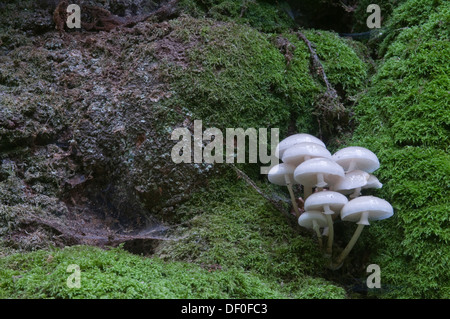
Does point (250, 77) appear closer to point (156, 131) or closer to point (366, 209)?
point (156, 131)

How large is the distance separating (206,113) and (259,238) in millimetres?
1035

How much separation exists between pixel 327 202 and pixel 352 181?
274 millimetres

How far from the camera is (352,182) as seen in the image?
2.39 metres

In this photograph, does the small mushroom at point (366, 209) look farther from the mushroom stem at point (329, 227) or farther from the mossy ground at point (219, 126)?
the mossy ground at point (219, 126)

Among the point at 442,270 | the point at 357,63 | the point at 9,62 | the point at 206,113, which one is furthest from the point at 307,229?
the point at 9,62

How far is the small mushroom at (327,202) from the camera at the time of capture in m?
2.24

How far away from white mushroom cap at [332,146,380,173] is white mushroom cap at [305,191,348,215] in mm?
286

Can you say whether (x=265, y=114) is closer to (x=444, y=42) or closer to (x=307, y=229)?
(x=307, y=229)

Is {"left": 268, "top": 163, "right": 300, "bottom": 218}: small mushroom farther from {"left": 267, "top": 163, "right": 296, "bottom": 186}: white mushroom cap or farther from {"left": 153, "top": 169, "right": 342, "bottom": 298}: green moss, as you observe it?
{"left": 153, "top": 169, "right": 342, "bottom": 298}: green moss

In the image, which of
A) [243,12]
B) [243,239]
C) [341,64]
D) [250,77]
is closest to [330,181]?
[243,239]

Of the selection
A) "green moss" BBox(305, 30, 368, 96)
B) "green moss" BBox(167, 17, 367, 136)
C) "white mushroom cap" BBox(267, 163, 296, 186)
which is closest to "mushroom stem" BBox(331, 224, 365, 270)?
"white mushroom cap" BBox(267, 163, 296, 186)

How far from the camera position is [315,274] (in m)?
2.50

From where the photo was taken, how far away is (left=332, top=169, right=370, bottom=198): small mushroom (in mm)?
2385

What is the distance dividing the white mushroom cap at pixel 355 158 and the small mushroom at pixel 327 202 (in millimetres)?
284
